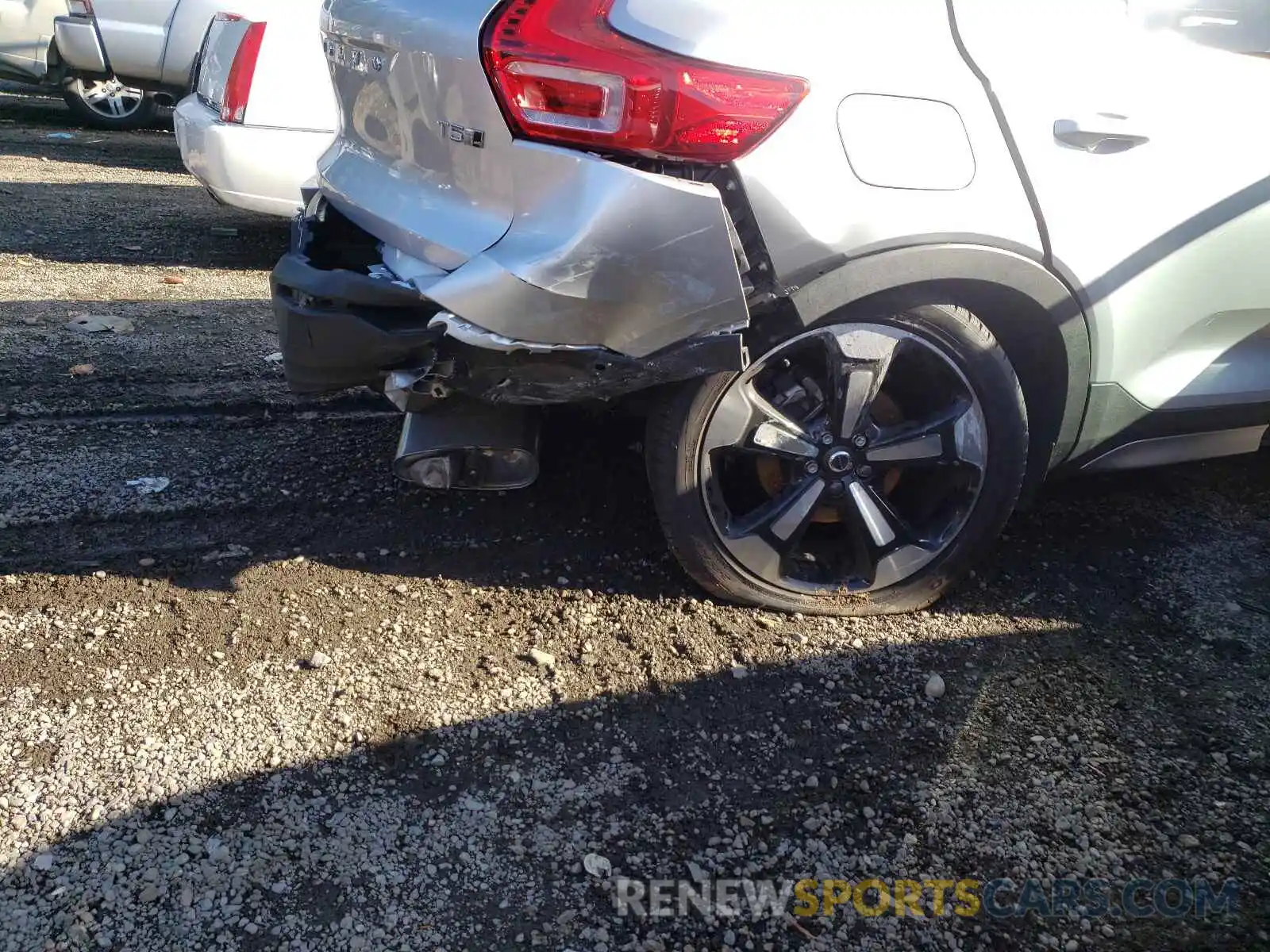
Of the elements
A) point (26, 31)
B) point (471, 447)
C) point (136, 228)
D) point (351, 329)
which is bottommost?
point (136, 228)

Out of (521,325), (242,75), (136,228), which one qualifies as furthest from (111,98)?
(521,325)

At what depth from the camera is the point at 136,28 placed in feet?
30.8

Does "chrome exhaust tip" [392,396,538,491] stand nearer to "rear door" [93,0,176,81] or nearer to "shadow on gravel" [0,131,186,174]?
"shadow on gravel" [0,131,186,174]

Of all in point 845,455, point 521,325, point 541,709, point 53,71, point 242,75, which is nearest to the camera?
point 521,325

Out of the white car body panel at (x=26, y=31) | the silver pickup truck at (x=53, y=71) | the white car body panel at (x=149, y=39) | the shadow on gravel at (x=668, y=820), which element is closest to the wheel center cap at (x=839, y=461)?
the shadow on gravel at (x=668, y=820)

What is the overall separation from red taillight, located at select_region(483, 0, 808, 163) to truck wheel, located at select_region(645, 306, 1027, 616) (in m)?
0.56

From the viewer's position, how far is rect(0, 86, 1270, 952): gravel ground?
2148mm

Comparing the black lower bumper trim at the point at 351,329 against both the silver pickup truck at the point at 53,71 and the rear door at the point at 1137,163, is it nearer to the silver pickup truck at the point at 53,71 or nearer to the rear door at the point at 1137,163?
the rear door at the point at 1137,163

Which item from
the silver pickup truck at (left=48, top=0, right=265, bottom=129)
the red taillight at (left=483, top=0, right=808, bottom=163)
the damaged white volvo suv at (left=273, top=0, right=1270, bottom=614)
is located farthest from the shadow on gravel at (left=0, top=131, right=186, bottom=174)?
the red taillight at (left=483, top=0, right=808, bottom=163)

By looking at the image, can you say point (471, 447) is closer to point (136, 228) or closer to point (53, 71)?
point (136, 228)

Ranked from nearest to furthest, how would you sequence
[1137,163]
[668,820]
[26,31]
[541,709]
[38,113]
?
[668,820]
[541,709]
[1137,163]
[26,31]
[38,113]

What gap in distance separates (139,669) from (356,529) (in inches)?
32.6

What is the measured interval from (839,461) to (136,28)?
889cm

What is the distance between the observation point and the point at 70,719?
2549mm
